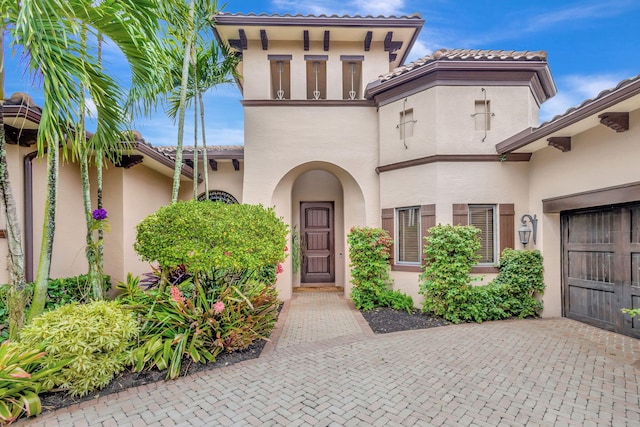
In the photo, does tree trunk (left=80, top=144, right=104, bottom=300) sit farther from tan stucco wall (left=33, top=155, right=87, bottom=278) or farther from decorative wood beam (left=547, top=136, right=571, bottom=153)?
decorative wood beam (left=547, top=136, right=571, bottom=153)

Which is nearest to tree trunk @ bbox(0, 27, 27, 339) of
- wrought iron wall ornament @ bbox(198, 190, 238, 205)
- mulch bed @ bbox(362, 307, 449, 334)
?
mulch bed @ bbox(362, 307, 449, 334)

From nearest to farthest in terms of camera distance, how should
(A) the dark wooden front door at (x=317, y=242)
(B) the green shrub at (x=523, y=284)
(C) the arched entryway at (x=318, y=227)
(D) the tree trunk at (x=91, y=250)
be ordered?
(D) the tree trunk at (x=91, y=250), (B) the green shrub at (x=523, y=284), (C) the arched entryway at (x=318, y=227), (A) the dark wooden front door at (x=317, y=242)

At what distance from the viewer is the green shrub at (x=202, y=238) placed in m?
4.37

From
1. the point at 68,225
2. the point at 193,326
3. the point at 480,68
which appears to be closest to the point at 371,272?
the point at 193,326

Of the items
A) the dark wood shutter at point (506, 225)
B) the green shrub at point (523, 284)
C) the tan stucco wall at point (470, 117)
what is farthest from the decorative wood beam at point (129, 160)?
the green shrub at point (523, 284)

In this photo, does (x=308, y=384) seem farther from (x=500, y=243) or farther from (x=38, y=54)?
(x=500, y=243)

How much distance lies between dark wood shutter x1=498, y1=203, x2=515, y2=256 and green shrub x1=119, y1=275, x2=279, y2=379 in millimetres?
5745

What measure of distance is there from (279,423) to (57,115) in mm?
4175

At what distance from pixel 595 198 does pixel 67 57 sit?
8.42 m

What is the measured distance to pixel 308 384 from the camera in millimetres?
3779

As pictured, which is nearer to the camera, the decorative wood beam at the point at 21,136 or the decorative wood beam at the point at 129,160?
the decorative wood beam at the point at 21,136

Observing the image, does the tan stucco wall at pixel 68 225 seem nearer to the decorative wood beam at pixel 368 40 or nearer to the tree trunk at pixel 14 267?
the tree trunk at pixel 14 267

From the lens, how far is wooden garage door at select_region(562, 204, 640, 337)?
17.3ft

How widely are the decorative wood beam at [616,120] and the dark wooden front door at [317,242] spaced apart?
6.95 metres
